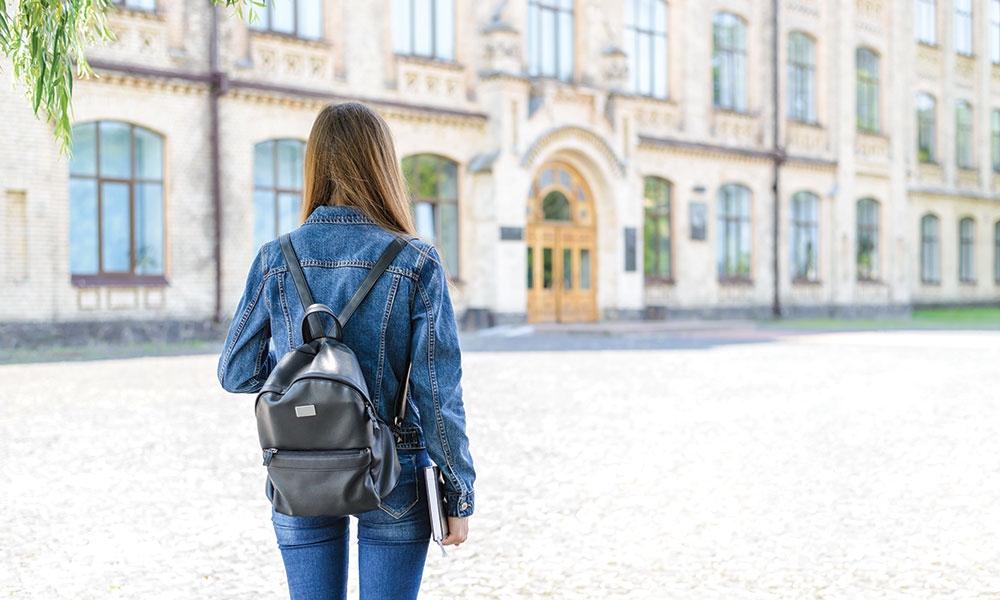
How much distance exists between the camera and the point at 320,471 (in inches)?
83.1

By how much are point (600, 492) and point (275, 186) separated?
15744 millimetres

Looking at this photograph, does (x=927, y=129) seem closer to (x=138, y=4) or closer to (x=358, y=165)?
(x=138, y=4)

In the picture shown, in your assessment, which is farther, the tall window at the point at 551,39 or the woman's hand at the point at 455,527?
the tall window at the point at 551,39

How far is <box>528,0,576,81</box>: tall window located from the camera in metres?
24.8

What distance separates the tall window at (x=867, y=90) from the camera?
3288 cm

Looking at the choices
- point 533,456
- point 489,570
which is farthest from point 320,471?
point 533,456

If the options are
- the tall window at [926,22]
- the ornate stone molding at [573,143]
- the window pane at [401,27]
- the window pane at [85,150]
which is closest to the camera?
the window pane at [85,150]

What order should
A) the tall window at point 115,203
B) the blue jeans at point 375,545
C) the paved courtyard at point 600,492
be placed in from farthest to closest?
the tall window at point 115,203, the paved courtyard at point 600,492, the blue jeans at point 375,545

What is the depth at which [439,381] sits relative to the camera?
2.33 metres

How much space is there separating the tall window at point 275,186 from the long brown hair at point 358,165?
1823 cm

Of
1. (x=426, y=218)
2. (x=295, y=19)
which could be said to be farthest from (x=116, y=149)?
(x=426, y=218)

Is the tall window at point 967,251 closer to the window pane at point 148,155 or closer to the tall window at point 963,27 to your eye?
the tall window at point 963,27

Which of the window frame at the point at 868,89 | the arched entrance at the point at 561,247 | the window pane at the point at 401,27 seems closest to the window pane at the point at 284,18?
the window pane at the point at 401,27

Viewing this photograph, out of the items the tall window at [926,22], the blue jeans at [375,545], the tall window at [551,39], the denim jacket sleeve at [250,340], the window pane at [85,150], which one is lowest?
the blue jeans at [375,545]
